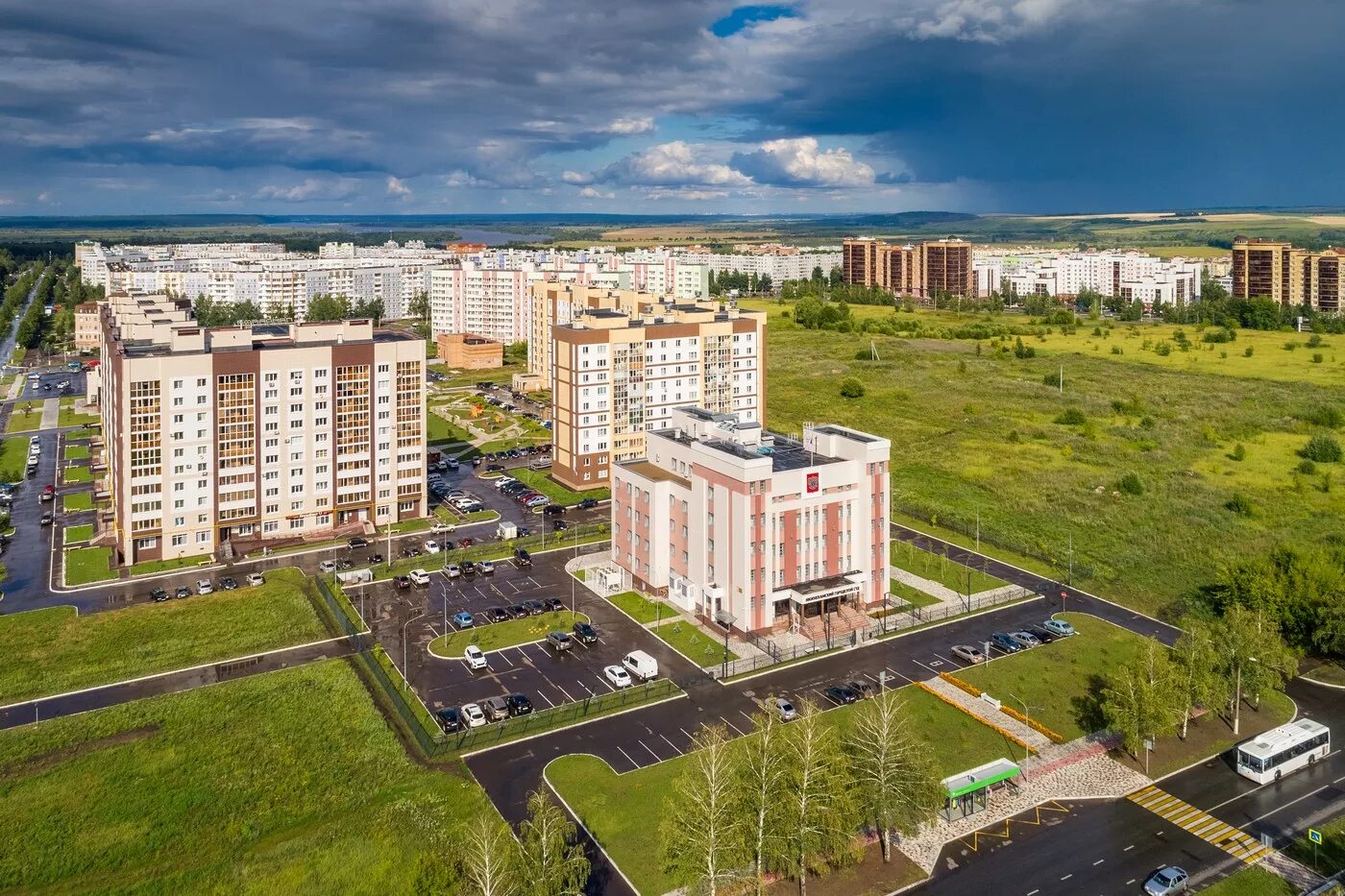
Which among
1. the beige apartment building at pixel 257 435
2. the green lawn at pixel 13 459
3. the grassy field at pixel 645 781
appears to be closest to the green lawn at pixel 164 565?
the beige apartment building at pixel 257 435

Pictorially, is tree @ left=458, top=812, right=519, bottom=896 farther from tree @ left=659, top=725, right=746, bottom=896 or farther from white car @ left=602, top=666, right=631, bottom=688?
white car @ left=602, top=666, right=631, bottom=688

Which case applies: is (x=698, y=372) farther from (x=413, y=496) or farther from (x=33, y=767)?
(x=33, y=767)

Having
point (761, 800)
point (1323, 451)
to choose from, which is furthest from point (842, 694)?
point (1323, 451)

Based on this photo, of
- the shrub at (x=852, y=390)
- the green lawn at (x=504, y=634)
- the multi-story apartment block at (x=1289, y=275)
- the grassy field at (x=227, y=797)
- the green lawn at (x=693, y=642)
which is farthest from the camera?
the multi-story apartment block at (x=1289, y=275)

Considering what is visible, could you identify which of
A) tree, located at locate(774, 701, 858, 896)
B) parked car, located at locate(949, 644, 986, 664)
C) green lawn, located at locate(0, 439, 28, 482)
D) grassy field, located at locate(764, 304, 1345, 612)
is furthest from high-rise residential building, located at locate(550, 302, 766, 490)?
tree, located at locate(774, 701, 858, 896)

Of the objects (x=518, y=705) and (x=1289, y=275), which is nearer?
(x=518, y=705)

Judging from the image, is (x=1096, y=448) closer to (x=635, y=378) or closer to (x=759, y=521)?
(x=635, y=378)

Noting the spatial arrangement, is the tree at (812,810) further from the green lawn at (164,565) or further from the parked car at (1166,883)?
the green lawn at (164,565)
